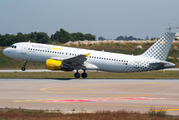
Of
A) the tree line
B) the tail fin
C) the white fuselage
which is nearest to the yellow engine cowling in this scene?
the white fuselage

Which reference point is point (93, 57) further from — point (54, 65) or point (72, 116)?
point (72, 116)

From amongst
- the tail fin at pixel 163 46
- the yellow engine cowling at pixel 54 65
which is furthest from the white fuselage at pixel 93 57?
the yellow engine cowling at pixel 54 65

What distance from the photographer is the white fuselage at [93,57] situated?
38656 mm

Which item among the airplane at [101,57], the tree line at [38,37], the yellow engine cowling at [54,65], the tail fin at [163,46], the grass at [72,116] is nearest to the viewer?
the grass at [72,116]

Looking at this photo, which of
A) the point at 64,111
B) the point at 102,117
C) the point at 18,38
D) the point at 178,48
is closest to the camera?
the point at 102,117

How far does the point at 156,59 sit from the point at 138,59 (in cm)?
274

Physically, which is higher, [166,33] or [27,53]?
[166,33]

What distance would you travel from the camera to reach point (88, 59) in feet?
129

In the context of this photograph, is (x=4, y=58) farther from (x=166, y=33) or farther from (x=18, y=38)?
(x=166, y=33)

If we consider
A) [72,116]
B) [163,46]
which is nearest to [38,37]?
[163,46]

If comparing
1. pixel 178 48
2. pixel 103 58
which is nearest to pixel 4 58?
pixel 103 58

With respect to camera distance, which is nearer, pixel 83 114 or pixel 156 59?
pixel 83 114

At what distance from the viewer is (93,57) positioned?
1548 inches

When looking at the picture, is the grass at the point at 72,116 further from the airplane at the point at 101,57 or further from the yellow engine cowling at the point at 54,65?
the airplane at the point at 101,57
